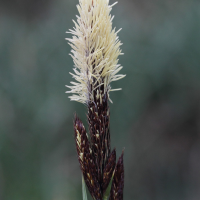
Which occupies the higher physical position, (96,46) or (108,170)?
(96,46)

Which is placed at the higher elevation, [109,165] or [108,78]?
[108,78]

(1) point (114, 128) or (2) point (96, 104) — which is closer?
(2) point (96, 104)

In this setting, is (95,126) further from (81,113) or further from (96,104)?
(81,113)

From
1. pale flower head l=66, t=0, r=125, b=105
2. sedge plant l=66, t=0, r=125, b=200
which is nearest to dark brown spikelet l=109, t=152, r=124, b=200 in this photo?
sedge plant l=66, t=0, r=125, b=200

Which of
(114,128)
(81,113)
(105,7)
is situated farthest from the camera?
(114,128)

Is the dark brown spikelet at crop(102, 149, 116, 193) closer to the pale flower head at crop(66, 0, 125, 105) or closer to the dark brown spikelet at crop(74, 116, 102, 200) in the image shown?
the dark brown spikelet at crop(74, 116, 102, 200)

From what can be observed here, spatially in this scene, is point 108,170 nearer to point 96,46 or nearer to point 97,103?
point 97,103

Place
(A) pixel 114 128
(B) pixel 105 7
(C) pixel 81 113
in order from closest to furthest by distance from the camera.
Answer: (B) pixel 105 7
(C) pixel 81 113
(A) pixel 114 128

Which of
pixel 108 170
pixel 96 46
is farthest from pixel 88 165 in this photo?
pixel 96 46
